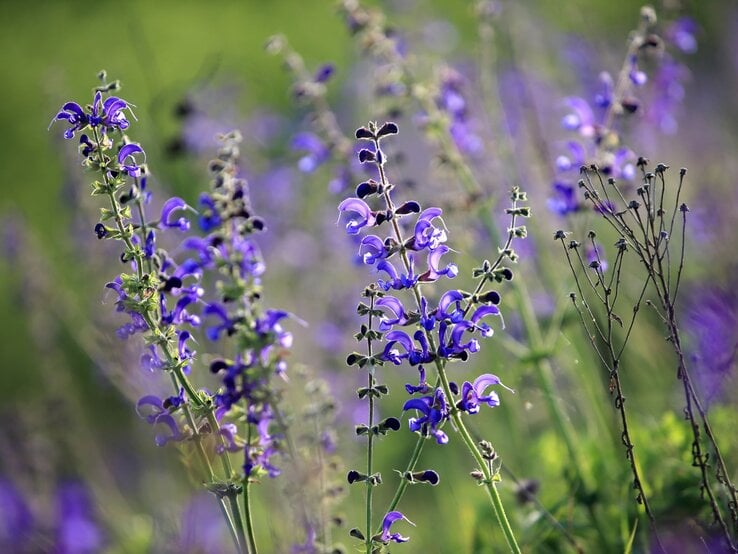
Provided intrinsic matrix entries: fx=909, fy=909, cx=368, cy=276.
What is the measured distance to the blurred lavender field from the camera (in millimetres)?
2570

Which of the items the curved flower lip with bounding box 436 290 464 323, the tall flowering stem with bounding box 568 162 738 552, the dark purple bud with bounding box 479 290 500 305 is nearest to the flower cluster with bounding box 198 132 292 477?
the curved flower lip with bounding box 436 290 464 323

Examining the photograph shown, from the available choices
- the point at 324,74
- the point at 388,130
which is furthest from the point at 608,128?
the point at 388,130

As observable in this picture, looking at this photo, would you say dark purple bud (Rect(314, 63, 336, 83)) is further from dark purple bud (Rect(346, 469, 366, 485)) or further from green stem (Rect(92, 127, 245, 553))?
dark purple bud (Rect(346, 469, 366, 485))

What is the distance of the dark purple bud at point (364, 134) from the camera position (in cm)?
256

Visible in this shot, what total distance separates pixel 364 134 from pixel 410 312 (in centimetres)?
54

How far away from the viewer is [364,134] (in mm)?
2621

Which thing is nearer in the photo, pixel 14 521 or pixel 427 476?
pixel 427 476

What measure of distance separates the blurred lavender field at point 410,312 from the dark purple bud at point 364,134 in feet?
0.24

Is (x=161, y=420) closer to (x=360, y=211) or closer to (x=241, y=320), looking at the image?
(x=241, y=320)

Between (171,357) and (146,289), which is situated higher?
(146,289)

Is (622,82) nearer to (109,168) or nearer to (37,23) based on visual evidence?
(109,168)

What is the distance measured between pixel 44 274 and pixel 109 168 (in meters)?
3.92

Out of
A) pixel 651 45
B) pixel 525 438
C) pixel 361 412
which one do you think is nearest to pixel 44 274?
pixel 361 412

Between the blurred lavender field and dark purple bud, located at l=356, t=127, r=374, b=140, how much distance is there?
0.24 feet
